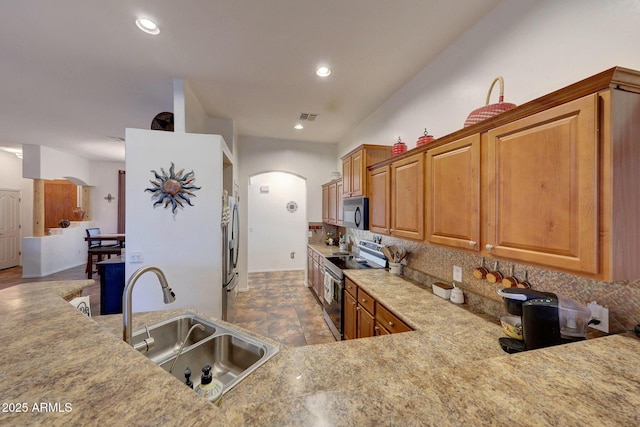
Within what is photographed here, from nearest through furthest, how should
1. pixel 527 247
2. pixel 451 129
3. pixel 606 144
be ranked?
pixel 606 144, pixel 527 247, pixel 451 129

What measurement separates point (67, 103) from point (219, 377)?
4398 mm

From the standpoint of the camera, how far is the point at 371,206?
9.38ft

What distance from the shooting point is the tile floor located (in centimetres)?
312

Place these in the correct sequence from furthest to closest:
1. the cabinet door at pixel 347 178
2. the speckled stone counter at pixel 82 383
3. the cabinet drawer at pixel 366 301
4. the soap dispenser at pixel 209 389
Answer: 1. the cabinet door at pixel 347 178
2. the cabinet drawer at pixel 366 301
3. the soap dispenser at pixel 209 389
4. the speckled stone counter at pixel 82 383

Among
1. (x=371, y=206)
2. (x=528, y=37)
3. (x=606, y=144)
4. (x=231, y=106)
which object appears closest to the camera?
(x=606, y=144)

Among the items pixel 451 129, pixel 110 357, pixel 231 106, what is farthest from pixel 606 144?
pixel 231 106

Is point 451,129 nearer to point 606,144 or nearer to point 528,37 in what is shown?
point 528,37

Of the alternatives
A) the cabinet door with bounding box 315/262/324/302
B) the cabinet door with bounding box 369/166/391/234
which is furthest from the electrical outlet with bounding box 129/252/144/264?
the cabinet door with bounding box 369/166/391/234

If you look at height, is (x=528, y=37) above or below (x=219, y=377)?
above

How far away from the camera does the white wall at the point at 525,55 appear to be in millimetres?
1187

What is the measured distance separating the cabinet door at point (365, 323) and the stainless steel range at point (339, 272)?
1.46 feet

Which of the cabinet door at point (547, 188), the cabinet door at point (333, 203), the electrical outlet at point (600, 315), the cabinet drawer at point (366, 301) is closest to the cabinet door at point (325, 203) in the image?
the cabinet door at point (333, 203)

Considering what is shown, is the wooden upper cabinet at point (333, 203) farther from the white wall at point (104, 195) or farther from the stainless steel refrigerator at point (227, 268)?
the white wall at point (104, 195)

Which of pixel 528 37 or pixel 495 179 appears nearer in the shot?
pixel 495 179
